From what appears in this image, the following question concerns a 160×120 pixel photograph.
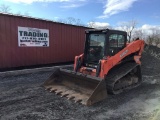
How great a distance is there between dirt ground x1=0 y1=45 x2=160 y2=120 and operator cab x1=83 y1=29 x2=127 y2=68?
4.60ft

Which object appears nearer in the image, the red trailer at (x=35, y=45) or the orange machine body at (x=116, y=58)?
the orange machine body at (x=116, y=58)

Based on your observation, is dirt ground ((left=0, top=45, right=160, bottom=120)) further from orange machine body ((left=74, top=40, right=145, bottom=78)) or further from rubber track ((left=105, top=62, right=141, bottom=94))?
orange machine body ((left=74, top=40, right=145, bottom=78))

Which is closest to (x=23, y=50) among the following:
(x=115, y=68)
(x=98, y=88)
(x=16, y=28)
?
(x=16, y=28)

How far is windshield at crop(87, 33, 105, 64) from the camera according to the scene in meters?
6.39

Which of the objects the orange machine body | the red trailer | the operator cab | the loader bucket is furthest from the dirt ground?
the red trailer

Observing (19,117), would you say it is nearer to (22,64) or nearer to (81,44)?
(22,64)

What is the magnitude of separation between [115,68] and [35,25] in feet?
19.5

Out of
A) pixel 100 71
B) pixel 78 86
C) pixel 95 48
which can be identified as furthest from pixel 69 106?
pixel 95 48

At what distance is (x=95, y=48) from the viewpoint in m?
6.66

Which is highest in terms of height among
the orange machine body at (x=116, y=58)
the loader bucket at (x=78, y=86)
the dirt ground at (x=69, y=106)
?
the orange machine body at (x=116, y=58)

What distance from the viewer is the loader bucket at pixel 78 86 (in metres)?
5.25

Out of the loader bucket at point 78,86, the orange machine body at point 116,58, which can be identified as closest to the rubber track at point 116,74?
the orange machine body at point 116,58

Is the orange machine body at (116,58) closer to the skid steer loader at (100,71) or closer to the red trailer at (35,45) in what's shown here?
the skid steer loader at (100,71)

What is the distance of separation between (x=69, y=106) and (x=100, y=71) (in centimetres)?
147
